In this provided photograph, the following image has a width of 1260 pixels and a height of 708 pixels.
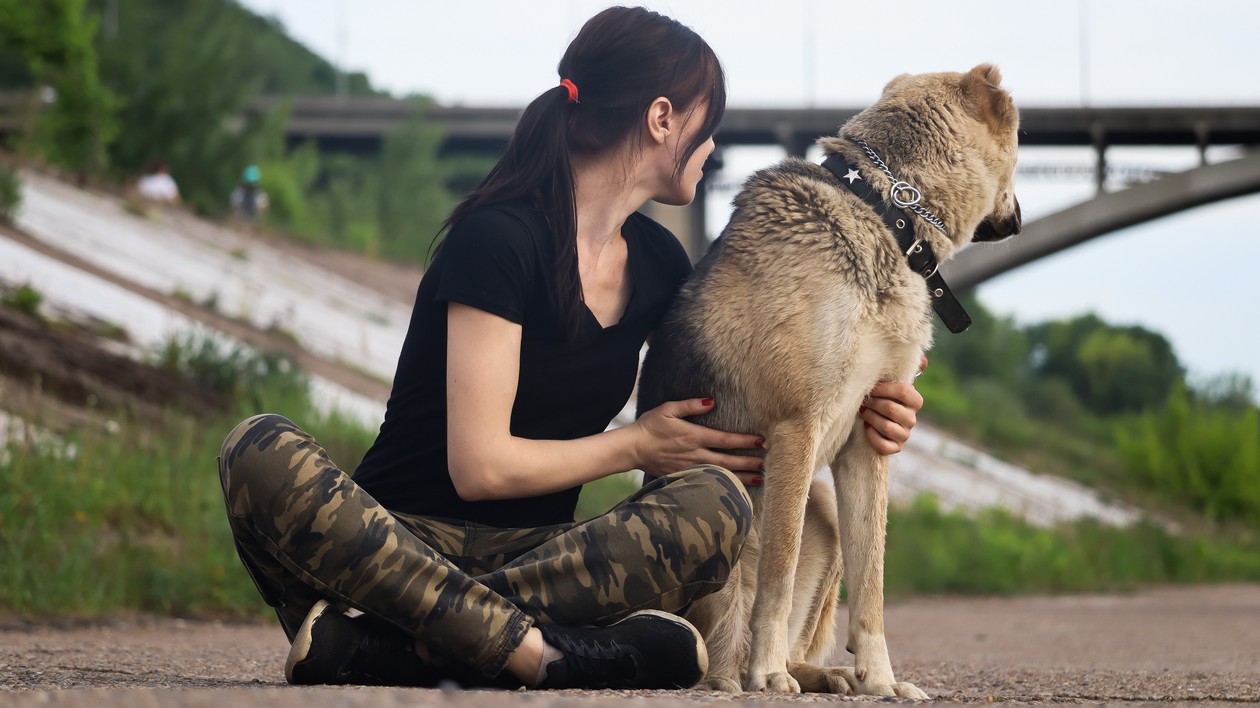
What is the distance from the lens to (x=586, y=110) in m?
3.41

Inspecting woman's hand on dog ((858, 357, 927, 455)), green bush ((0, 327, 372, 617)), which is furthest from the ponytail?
green bush ((0, 327, 372, 617))

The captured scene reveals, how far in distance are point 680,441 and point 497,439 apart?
566 mm

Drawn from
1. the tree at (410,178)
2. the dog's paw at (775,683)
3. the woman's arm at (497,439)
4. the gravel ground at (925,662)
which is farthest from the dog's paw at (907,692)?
the tree at (410,178)

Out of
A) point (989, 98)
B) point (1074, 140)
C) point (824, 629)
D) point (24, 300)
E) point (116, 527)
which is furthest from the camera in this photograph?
point (1074, 140)

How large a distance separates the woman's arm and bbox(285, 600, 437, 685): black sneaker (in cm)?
42

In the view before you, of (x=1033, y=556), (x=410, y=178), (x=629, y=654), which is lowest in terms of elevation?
(x=1033, y=556)

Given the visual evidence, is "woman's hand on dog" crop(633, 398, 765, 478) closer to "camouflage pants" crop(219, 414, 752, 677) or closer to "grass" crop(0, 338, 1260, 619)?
"camouflage pants" crop(219, 414, 752, 677)

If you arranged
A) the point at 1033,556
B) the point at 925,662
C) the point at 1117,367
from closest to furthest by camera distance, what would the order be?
the point at 925,662, the point at 1033,556, the point at 1117,367

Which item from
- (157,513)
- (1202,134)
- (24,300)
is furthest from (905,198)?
(1202,134)

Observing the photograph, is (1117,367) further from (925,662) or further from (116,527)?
(116,527)

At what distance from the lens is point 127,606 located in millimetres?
6121

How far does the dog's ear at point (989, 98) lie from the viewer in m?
3.96

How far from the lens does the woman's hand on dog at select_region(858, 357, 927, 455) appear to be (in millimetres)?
3551

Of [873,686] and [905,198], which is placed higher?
[905,198]
